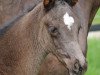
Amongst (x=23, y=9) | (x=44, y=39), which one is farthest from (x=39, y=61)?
(x=23, y=9)

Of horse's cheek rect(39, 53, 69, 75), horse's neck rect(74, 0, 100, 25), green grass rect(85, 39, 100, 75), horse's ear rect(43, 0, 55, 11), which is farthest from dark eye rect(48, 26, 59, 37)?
green grass rect(85, 39, 100, 75)

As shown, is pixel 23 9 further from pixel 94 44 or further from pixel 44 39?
pixel 94 44

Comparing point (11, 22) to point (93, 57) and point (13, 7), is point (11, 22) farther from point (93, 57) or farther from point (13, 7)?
point (93, 57)

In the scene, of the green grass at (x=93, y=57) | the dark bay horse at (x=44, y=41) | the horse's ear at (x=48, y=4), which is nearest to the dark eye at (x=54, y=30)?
the dark bay horse at (x=44, y=41)

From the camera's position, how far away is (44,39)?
9.02 meters

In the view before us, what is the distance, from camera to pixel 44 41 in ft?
29.6

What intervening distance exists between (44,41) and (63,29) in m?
0.35

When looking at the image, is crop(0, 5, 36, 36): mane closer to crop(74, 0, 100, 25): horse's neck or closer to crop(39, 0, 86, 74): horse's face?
crop(39, 0, 86, 74): horse's face

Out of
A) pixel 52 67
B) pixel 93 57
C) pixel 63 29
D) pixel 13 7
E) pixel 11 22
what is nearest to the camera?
pixel 63 29

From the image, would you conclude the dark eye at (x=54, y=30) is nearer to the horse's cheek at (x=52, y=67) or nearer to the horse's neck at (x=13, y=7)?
the horse's cheek at (x=52, y=67)

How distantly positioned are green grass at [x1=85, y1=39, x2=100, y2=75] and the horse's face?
5.05 meters

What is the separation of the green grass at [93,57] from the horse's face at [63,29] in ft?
16.6

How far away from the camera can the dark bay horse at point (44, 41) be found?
8.80 m

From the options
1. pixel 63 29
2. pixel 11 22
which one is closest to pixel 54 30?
pixel 63 29
